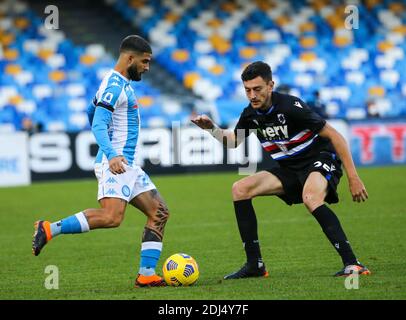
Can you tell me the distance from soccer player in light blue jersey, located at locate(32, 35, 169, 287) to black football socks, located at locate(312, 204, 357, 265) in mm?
1389

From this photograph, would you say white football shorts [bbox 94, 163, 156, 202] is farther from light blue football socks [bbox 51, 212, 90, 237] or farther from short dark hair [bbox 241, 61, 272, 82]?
short dark hair [bbox 241, 61, 272, 82]

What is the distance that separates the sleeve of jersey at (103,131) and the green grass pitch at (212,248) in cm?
116

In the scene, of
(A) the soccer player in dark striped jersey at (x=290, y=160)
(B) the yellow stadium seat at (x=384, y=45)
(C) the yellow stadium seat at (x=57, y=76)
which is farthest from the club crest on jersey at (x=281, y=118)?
(B) the yellow stadium seat at (x=384, y=45)

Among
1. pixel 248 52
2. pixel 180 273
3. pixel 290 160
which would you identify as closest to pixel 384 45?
pixel 248 52

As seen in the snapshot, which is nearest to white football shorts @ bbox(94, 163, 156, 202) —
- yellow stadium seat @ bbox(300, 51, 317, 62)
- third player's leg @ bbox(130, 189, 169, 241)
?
third player's leg @ bbox(130, 189, 169, 241)

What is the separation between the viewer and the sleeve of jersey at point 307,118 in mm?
A: 7594

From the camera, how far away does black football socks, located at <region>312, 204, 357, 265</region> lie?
7449mm

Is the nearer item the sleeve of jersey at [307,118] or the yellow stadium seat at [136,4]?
the sleeve of jersey at [307,118]

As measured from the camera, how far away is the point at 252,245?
7.89 m

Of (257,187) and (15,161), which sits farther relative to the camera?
(15,161)

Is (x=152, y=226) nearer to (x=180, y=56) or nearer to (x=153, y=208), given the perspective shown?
(x=153, y=208)

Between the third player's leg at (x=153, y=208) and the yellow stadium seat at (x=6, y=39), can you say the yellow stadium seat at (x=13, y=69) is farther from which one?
the third player's leg at (x=153, y=208)

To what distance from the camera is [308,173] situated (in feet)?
25.6

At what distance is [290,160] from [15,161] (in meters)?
12.7
